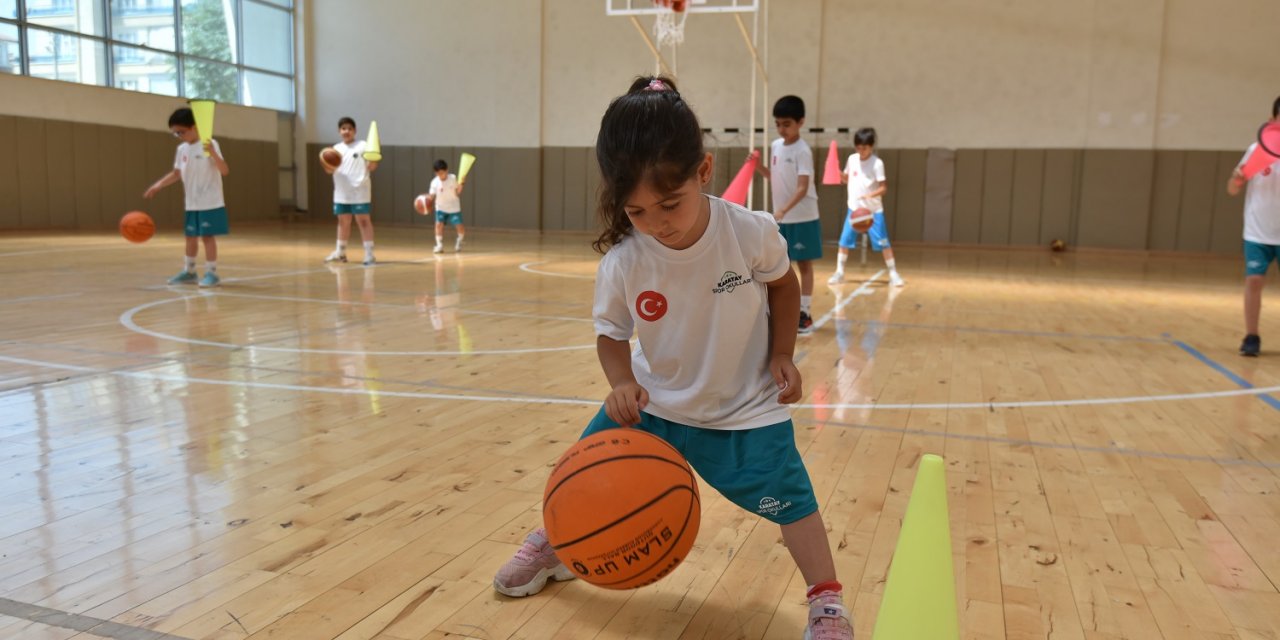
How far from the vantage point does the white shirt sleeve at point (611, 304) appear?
2.00 m

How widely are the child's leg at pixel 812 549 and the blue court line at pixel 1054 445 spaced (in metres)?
1.85

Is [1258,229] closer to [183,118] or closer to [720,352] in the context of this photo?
[720,352]

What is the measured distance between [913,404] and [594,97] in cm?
1470

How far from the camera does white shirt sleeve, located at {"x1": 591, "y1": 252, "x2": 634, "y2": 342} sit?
2003mm

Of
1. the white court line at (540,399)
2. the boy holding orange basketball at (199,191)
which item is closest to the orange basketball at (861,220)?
the white court line at (540,399)

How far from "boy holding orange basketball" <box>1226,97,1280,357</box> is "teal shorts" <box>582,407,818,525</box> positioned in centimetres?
475

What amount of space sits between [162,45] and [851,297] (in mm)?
13917

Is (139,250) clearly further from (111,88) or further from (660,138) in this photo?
(660,138)

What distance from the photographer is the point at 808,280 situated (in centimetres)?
674

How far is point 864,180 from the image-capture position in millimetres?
9438

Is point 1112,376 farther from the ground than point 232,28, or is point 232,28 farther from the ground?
point 232,28

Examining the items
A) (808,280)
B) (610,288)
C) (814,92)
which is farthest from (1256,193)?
(814,92)

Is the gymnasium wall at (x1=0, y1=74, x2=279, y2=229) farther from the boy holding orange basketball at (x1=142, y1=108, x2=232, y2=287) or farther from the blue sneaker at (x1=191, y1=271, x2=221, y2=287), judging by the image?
A: the blue sneaker at (x1=191, y1=271, x2=221, y2=287)

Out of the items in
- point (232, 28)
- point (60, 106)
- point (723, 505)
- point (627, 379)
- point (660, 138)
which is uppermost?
point (232, 28)
